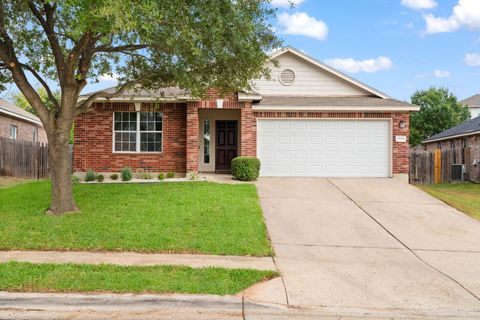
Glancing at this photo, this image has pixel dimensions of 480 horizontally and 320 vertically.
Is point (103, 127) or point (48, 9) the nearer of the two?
point (48, 9)

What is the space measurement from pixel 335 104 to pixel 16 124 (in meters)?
19.6

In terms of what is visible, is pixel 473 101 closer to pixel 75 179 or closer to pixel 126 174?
pixel 126 174

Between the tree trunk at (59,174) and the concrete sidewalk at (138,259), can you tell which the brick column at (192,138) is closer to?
the tree trunk at (59,174)

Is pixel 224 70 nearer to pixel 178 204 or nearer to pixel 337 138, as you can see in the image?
pixel 178 204

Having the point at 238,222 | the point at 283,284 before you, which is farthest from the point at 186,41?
the point at 283,284

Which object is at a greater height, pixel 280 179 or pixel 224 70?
pixel 224 70

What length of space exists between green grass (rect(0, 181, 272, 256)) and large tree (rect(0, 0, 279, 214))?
1.05 meters

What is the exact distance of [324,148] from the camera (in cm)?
1666

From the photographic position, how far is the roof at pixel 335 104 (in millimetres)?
16250

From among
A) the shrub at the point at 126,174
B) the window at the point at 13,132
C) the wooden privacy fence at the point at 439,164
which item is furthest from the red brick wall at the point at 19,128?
the wooden privacy fence at the point at 439,164

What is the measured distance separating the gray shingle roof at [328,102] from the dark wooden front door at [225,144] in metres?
1.91

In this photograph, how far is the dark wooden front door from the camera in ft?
59.6

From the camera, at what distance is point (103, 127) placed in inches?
653

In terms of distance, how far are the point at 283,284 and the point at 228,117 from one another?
488 inches
